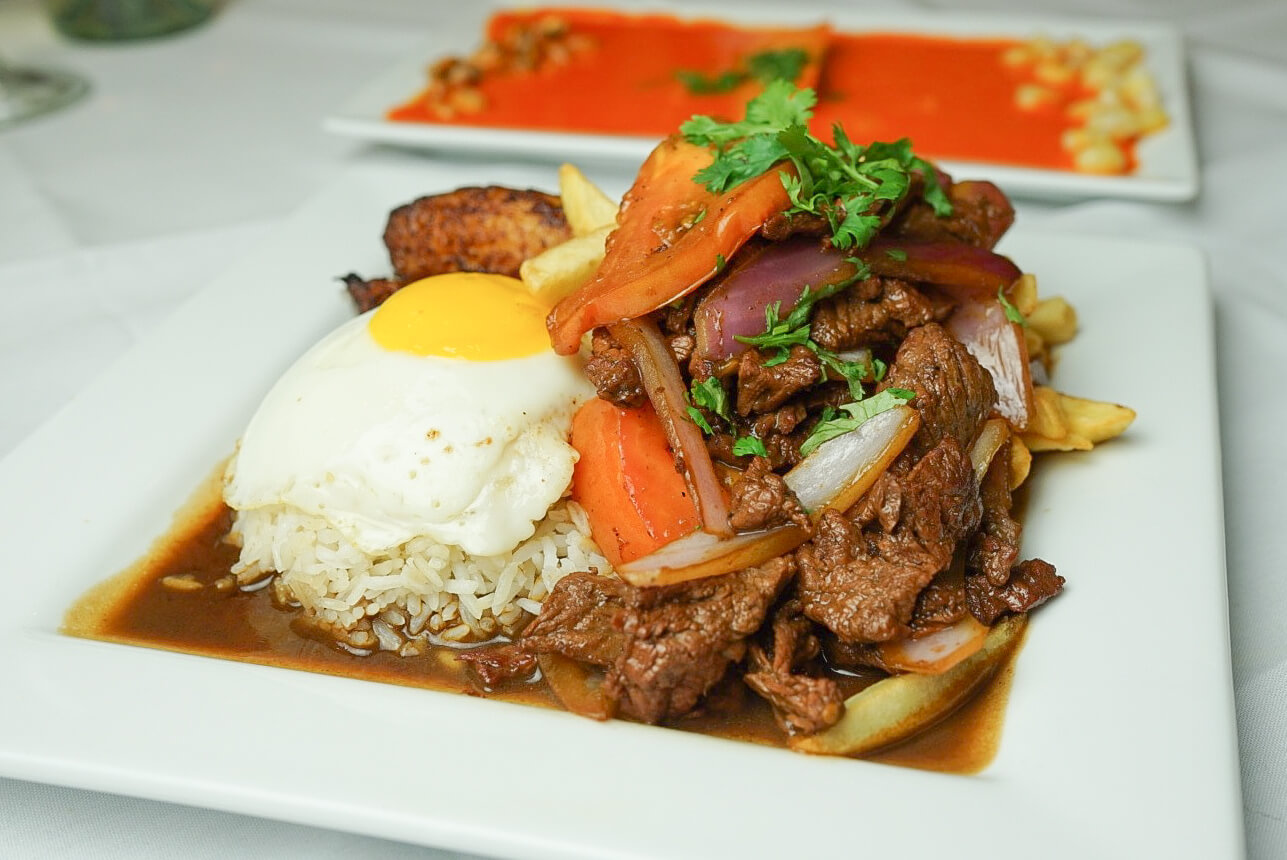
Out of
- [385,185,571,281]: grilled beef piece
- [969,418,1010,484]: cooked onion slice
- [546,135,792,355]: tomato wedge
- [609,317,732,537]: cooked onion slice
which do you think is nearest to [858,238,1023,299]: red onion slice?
[546,135,792,355]: tomato wedge

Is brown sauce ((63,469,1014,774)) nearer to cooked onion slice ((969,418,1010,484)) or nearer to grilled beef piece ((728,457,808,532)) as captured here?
grilled beef piece ((728,457,808,532))

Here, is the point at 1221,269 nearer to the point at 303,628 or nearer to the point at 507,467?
the point at 507,467

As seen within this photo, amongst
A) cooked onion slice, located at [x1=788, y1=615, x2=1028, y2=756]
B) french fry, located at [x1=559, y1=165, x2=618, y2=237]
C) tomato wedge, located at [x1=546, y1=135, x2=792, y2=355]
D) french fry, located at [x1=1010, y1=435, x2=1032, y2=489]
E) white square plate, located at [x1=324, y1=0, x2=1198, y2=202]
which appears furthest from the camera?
white square plate, located at [x1=324, y1=0, x2=1198, y2=202]

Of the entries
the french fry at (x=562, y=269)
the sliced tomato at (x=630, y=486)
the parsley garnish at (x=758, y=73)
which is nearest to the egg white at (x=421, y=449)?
the sliced tomato at (x=630, y=486)

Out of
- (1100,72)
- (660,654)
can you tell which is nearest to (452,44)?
(1100,72)

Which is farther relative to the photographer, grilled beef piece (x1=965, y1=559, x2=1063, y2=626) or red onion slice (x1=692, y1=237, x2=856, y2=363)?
red onion slice (x1=692, y1=237, x2=856, y2=363)

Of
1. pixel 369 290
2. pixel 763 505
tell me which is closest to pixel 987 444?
pixel 763 505

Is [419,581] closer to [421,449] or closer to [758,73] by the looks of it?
[421,449]
